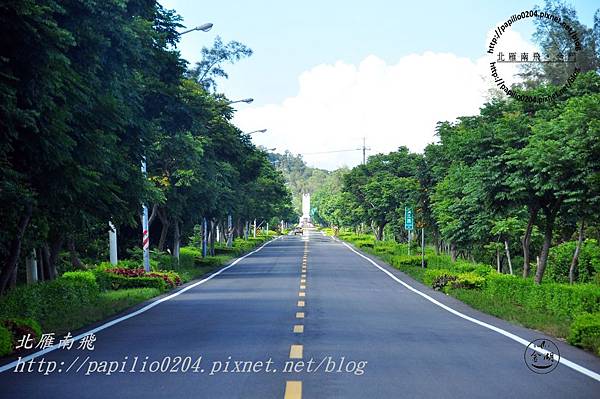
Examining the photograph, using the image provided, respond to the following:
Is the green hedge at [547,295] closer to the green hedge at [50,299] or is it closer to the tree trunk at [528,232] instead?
the tree trunk at [528,232]

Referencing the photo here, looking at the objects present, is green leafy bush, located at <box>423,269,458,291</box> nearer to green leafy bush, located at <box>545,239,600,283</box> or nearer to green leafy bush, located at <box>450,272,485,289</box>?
green leafy bush, located at <box>450,272,485,289</box>

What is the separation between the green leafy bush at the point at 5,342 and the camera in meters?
10.5

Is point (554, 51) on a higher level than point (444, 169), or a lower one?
higher

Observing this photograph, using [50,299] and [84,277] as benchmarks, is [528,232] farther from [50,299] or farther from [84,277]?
[50,299]

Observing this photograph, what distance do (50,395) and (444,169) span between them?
28.0 metres

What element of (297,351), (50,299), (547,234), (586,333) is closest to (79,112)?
(50,299)

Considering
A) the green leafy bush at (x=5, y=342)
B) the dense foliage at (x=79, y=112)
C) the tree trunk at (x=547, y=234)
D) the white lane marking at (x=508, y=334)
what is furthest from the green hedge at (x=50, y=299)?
the tree trunk at (x=547, y=234)

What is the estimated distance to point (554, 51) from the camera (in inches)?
1834

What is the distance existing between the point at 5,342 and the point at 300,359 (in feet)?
12.8

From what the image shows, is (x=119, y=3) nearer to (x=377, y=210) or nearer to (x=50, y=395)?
(x=50, y=395)

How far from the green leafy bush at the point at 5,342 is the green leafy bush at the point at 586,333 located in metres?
8.03

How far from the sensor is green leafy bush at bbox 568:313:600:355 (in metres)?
11.5

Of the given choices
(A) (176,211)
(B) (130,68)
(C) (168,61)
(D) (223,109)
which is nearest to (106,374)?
(B) (130,68)

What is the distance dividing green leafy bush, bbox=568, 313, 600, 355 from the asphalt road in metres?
0.23
